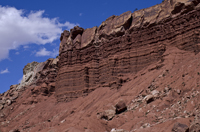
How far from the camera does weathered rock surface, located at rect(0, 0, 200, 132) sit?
2265 centimetres

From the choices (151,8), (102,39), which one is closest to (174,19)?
(151,8)

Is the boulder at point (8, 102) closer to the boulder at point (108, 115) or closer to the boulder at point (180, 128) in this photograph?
the boulder at point (108, 115)

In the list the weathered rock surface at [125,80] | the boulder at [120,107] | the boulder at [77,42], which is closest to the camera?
the weathered rock surface at [125,80]

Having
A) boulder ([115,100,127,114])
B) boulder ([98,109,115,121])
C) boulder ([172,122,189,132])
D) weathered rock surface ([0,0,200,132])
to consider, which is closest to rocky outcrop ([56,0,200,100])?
weathered rock surface ([0,0,200,132])

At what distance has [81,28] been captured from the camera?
5338 centimetres

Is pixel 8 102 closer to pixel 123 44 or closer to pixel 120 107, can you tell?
pixel 123 44

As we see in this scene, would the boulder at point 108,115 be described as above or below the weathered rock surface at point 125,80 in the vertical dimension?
below

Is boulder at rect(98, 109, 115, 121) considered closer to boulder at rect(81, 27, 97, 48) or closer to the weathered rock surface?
the weathered rock surface

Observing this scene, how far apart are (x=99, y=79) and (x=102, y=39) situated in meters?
8.23

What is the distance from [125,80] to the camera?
1513 inches

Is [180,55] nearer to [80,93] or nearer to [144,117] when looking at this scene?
[144,117]

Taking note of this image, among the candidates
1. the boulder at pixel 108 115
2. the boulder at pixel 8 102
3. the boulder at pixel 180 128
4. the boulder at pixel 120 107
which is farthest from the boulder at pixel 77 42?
the boulder at pixel 180 128

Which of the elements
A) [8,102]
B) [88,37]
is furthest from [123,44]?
[8,102]

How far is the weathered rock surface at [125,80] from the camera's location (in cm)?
2265
